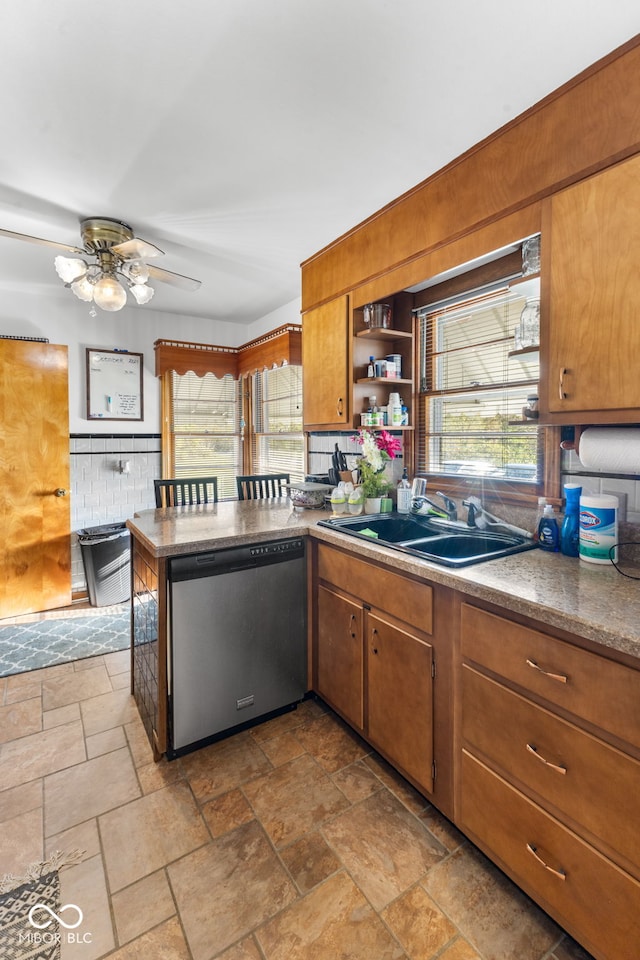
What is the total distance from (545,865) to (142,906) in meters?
1.18

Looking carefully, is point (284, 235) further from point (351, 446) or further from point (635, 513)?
point (635, 513)

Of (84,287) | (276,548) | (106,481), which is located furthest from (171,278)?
(106,481)

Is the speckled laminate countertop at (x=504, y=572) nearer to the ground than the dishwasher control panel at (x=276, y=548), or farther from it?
farther from it

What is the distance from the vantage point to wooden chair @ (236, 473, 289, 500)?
3.18 metres

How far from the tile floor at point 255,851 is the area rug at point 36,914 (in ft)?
0.11

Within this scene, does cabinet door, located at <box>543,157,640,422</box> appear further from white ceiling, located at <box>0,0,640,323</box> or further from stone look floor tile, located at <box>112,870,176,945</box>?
stone look floor tile, located at <box>112,870,176,945</box>

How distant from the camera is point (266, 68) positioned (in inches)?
57.1

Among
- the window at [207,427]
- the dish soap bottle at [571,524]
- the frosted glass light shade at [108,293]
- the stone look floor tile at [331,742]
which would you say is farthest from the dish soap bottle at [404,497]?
the window at [207,427]

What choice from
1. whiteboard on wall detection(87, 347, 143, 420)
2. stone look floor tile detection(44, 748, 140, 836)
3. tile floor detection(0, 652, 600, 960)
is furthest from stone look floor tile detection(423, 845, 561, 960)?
whiteboard on wall detection(87, 347, 143, 420)

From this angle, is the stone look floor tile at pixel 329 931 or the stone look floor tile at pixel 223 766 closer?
the stone look floor tile at pixel 329 931

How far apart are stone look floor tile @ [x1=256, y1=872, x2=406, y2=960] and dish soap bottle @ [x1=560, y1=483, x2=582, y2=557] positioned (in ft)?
4.29

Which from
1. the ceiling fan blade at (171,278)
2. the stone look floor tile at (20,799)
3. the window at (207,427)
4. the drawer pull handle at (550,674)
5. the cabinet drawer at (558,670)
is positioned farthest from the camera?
the window at (207,427)

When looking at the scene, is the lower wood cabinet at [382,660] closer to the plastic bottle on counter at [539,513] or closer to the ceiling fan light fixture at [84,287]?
the plastic bottle on counter at [539,513]

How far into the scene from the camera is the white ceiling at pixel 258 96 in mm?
1276
